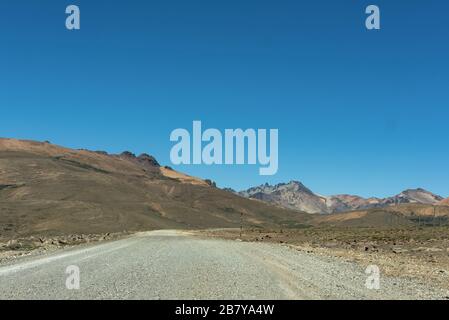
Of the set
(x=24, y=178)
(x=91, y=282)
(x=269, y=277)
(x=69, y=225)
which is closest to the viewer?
(x=91, y=282)

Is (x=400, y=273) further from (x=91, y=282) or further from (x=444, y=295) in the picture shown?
(x=91, y=282)

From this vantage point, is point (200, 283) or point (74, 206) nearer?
point (200, 283)

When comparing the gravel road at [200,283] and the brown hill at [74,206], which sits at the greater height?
the brown hill at [74,206]

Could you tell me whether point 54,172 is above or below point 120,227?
above

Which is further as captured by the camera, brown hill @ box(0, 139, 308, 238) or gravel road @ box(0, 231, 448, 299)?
brown hill @ box(0, 139, 308, 238)

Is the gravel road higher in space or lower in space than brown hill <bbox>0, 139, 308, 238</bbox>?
lower

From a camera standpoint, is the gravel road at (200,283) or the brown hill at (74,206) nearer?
the gravel road at (200,283)

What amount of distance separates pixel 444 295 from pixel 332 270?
22.5 ft

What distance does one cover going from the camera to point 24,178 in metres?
176

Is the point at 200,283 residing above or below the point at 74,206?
below

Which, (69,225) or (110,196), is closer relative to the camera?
(69,225)

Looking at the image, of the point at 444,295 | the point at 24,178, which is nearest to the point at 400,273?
the point at 444,295

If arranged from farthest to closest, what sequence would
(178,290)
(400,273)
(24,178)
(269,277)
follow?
(24,178) → (400,273) → (269,277) → (178,290)
